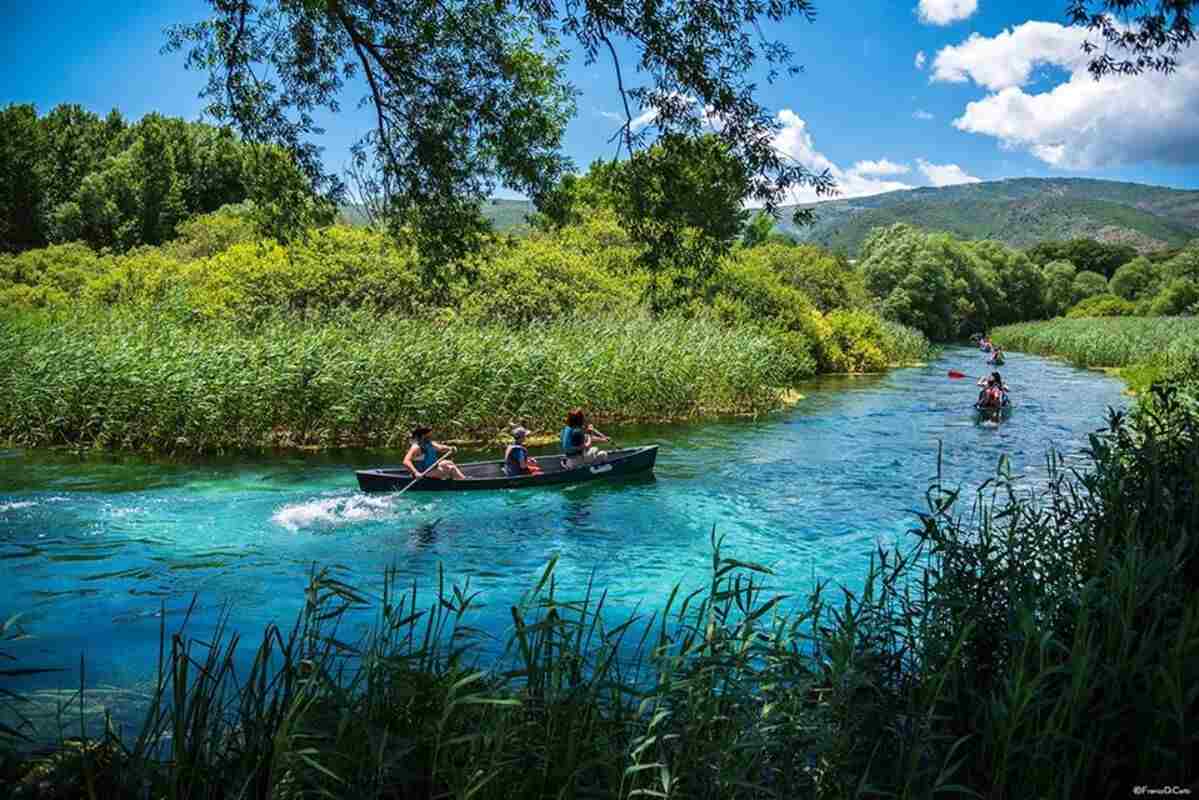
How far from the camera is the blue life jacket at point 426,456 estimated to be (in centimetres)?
1348

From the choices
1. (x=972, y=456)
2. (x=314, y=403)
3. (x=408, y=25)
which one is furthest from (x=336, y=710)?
(x=972, y=456)

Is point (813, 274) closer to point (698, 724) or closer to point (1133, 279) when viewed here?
point (698, 724)

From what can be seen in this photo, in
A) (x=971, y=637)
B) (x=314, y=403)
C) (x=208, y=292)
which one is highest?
(x=208, y=292)

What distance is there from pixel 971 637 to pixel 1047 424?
20.9 meters

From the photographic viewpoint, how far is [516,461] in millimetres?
13953

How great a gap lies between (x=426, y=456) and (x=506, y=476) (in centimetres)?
135

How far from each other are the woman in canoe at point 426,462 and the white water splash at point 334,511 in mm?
745

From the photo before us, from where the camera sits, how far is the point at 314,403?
16969 mm

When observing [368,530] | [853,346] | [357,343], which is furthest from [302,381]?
[853,346]

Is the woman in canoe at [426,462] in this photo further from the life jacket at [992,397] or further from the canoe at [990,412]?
the life jacket at [992,397]

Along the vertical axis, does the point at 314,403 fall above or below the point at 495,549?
above

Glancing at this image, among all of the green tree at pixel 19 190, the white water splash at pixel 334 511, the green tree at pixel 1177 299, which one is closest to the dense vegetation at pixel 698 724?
the white water splash at pixel 334 511

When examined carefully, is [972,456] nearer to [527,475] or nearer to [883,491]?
[883,491]

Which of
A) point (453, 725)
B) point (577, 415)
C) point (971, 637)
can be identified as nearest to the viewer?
point (453, 725)
